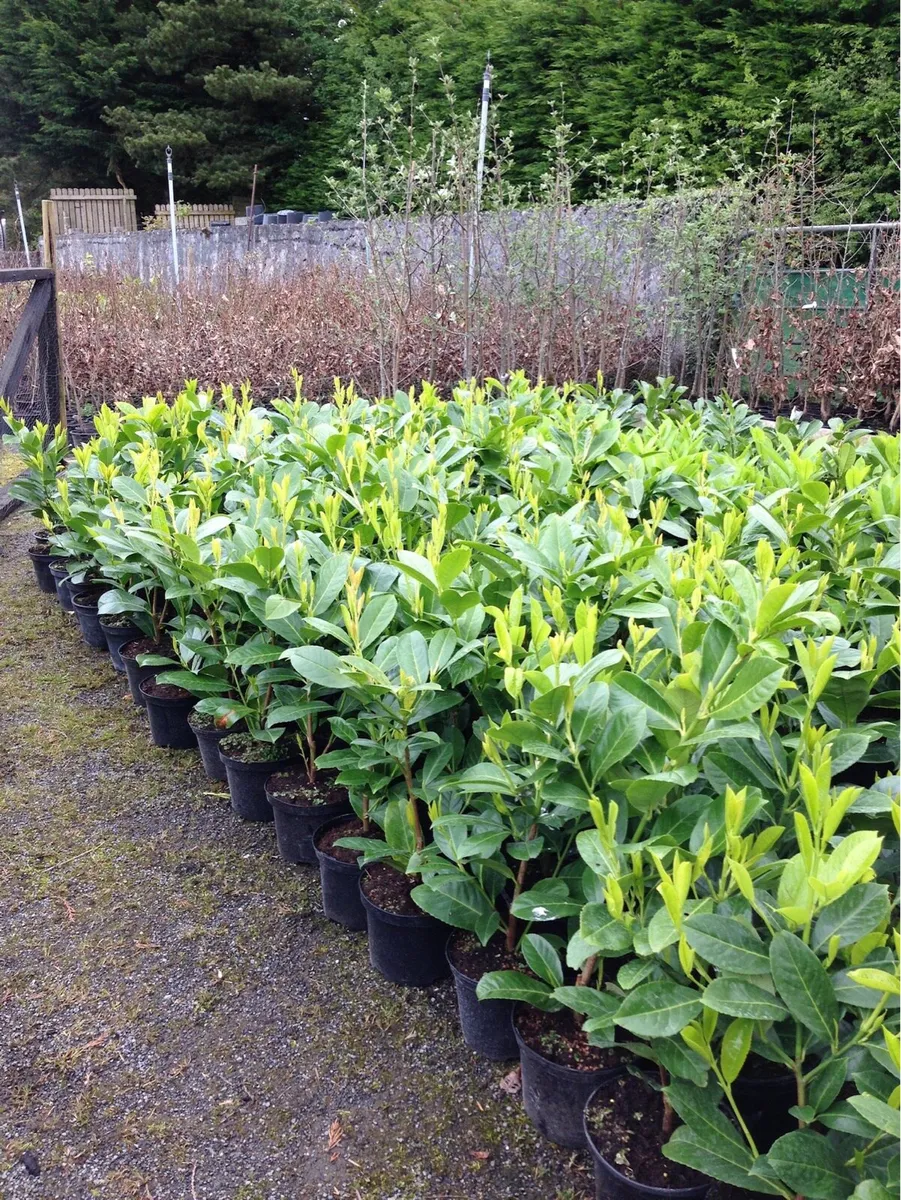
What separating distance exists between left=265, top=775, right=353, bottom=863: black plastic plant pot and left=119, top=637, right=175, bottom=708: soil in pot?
3.19 ft

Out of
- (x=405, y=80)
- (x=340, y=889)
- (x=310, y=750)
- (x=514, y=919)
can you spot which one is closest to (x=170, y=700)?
(x=310, y=750)

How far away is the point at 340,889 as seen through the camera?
2.05 meters

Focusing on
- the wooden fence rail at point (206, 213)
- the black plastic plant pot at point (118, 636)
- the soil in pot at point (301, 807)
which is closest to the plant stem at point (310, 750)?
the soil in pot at point (301, 807)

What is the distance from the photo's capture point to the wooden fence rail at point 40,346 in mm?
4945

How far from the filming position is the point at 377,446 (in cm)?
279

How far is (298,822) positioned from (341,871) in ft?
0.82


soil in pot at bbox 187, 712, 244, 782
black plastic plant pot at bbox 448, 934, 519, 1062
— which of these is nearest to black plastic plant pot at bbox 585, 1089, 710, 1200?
black plastic plant pot at bbox 448, 934, 519, 1062

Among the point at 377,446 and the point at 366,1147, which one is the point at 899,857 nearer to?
the point at 366,1147

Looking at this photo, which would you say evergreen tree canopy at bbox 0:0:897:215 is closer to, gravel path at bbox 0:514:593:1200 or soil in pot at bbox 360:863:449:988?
gravel path at bbox 0:514:593:1200

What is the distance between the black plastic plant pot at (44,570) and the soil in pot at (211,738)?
1.88 meters

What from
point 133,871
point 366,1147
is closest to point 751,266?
point 133,871

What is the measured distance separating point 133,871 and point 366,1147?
3.40ft

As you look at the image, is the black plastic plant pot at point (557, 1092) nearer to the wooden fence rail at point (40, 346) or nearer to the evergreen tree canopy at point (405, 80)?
the wooden fence rail at point (40, 346)

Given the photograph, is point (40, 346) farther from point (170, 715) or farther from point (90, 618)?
point (170, 715)
